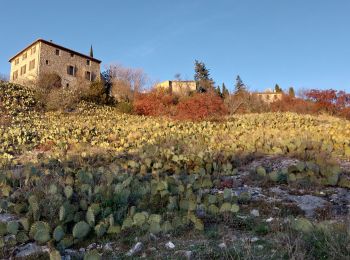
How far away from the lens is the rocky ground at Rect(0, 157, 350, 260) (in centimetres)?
382

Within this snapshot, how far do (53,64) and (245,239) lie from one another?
4103 centimetres

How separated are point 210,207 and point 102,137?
35.3ft

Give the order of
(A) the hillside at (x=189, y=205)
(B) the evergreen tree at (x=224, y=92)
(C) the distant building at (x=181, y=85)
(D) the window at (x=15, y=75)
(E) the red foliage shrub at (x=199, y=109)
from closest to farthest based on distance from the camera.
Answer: (A) the hillside at (x=189, y=205) → (E) the red foliage shrub at (x=199, y=109) → (D) the window at (x=15, y=75) → (C) the distant building at (x=181, y=85) → (B) the evergreen tree at (x=224, y=92)

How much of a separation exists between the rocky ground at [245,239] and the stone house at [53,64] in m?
34.5

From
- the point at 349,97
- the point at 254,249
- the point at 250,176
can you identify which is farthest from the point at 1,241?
the point at 349,97

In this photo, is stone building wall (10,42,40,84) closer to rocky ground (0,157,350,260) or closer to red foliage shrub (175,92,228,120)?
red foliage shrub (175,92,228,120)

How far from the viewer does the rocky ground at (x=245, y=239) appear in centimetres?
382

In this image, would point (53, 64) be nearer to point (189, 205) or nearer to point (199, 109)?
point (199, 109)

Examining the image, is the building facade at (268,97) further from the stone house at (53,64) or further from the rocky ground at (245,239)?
the rocky ground at (245,239)

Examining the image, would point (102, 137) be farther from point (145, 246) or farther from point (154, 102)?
point (154, 102)

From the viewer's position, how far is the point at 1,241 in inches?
172

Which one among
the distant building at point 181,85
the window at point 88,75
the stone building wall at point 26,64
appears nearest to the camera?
the stone building wall at point 26,64

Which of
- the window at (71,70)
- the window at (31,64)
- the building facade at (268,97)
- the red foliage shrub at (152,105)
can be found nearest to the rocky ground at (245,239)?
the red foliage shrub at (152,105)

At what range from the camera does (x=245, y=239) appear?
434 cm
